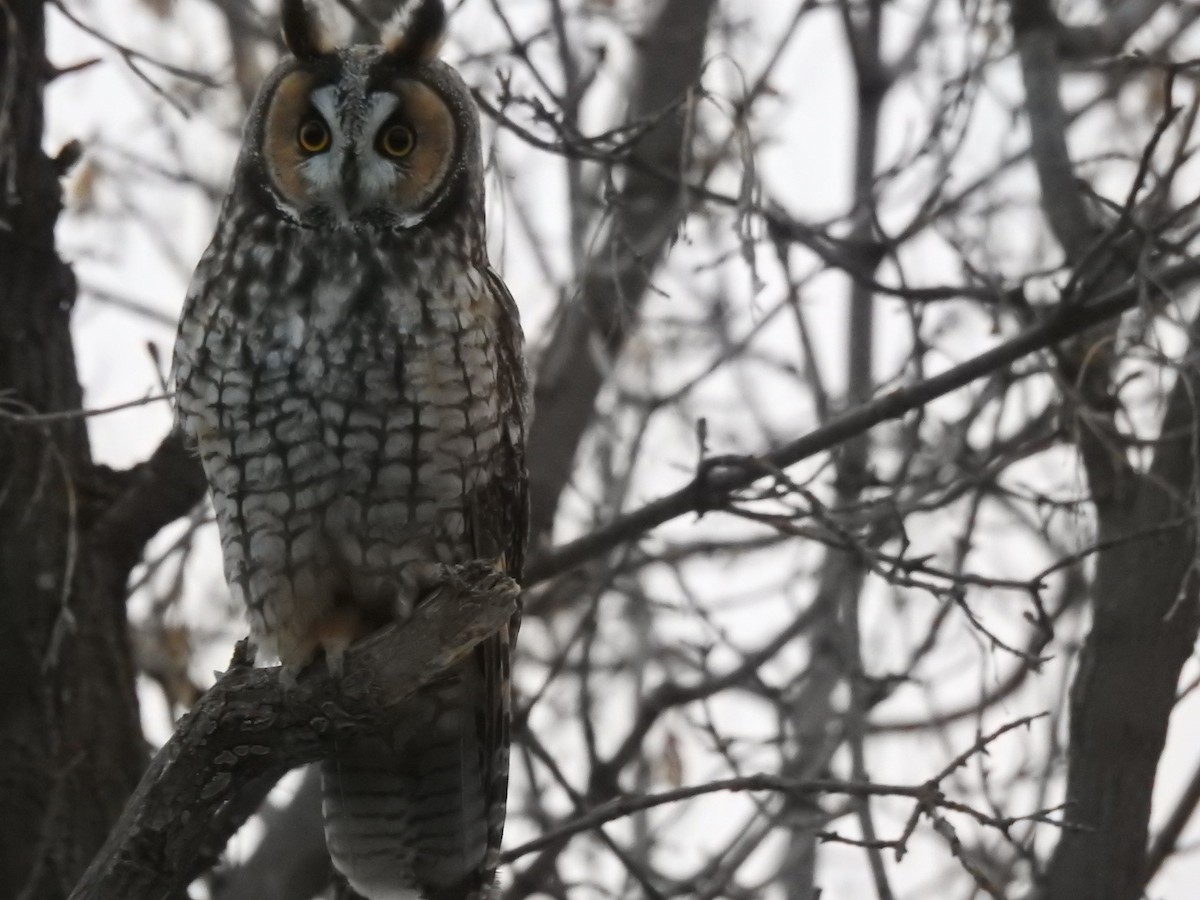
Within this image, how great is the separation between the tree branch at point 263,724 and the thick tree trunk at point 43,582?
0.80m

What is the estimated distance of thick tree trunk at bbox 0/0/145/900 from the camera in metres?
3.53

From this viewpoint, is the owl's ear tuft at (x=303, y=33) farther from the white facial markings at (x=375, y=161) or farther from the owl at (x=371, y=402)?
the white facial markings at (x=375, y=161)

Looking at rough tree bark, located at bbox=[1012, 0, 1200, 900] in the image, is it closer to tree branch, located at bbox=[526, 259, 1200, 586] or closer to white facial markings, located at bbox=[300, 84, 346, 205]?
tree branch, located at bbox=[526, 259, 1200, 586]

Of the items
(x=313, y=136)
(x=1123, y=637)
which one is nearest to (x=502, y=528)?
(x=313, y=136)

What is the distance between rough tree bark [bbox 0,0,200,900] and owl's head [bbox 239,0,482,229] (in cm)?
62

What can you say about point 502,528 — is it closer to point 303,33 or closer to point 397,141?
point 397,141

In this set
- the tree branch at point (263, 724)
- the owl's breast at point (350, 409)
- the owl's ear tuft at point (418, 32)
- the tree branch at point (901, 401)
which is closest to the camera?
A: the tree branch at point (263, 724)

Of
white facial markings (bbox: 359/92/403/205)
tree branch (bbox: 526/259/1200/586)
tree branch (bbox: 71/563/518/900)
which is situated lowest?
tree branch (bbox: 71/563/518/900)

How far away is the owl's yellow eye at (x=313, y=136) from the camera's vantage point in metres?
3.22

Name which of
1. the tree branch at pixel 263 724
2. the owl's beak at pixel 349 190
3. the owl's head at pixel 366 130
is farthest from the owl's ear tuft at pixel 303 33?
the tree branch at pixel 263 724

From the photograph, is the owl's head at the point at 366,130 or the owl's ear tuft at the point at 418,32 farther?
the owl's ear tuft at the point at 418,32

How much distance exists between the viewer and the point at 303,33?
3328 millimetres

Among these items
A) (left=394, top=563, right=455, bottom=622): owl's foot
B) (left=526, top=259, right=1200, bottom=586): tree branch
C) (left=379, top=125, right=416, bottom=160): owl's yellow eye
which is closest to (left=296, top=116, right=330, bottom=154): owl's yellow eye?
(left=379, top=125, right=416, bottom=160): owl's yellow eye

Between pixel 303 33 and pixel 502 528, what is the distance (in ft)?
3.41
